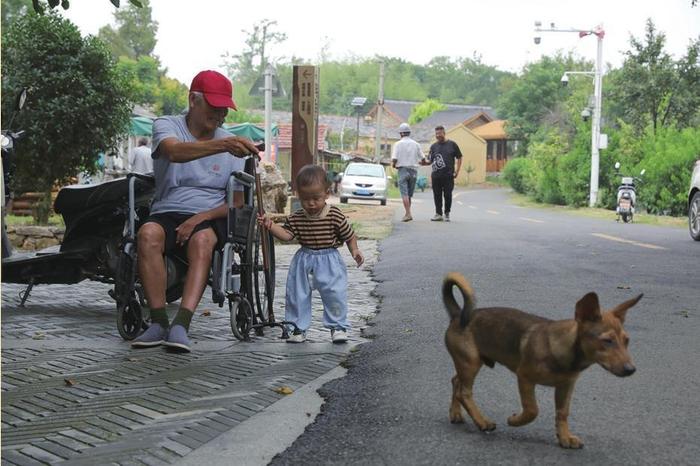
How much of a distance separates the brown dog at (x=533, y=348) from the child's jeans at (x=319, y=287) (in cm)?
221

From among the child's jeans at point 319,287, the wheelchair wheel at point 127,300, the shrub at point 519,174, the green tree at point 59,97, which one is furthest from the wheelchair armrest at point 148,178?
the shrub at point 519,174

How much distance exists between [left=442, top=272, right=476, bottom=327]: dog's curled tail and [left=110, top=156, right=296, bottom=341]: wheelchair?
90.3 inches

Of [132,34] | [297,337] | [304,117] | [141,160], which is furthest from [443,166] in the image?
[132,34]

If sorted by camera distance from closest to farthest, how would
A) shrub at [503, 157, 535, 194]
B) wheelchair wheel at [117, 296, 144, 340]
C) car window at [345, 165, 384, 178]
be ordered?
wheelchair wheel at [117, 296, 144, 340], car window at [345, 165, 384, 178], shrub at [503, 157, 535, 194]

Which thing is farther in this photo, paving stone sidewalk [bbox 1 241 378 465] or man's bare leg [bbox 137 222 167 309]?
man's bare leg [bbox 137 222 167 309]

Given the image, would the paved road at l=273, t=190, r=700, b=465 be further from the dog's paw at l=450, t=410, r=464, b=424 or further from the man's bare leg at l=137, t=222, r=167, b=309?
the man's bare leg at l=137, t=222, r=167, b=309

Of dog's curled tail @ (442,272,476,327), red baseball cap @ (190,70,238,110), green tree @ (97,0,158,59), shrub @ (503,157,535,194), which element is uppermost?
green tree @ (97,0,158,59)

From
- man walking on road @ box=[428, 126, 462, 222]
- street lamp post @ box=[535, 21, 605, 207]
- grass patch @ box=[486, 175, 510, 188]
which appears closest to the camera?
man walking on road @ box=[428, 126, 462, 222]

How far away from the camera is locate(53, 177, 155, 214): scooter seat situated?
7.12 meters

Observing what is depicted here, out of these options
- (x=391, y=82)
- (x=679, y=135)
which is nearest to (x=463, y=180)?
(x=679, y=135)

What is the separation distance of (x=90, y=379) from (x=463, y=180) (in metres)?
85.7

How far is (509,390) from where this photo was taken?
4.56 meters

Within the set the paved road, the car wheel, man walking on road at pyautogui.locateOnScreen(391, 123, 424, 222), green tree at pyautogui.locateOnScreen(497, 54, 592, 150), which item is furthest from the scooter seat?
green tree at pyautogui.locateOnScreen(497, 54, 592, 150)

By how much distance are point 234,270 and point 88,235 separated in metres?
1.58
